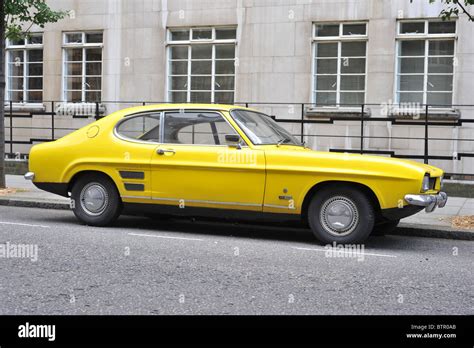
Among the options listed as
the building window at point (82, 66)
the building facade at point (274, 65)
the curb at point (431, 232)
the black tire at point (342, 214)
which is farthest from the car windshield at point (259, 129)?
the building window at point (82, 66)

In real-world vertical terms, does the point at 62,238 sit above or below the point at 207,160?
below

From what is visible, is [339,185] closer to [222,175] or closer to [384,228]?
[384,228]

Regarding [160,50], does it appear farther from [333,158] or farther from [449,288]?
[449,288]

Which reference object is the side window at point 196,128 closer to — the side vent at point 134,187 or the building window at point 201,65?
the side vent at point 134,187

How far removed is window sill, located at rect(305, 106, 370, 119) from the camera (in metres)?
16.3

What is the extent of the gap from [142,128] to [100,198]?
1.10 meters

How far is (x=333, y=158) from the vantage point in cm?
843

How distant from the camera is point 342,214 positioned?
8438 millimetres

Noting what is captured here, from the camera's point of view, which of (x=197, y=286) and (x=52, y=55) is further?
(x=52, y=55)

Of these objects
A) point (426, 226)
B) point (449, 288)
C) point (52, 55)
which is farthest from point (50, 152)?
point (52, 55)

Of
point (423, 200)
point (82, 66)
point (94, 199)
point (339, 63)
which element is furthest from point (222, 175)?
point (82, 66)

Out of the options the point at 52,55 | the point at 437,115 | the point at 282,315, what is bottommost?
the point at 282,315
